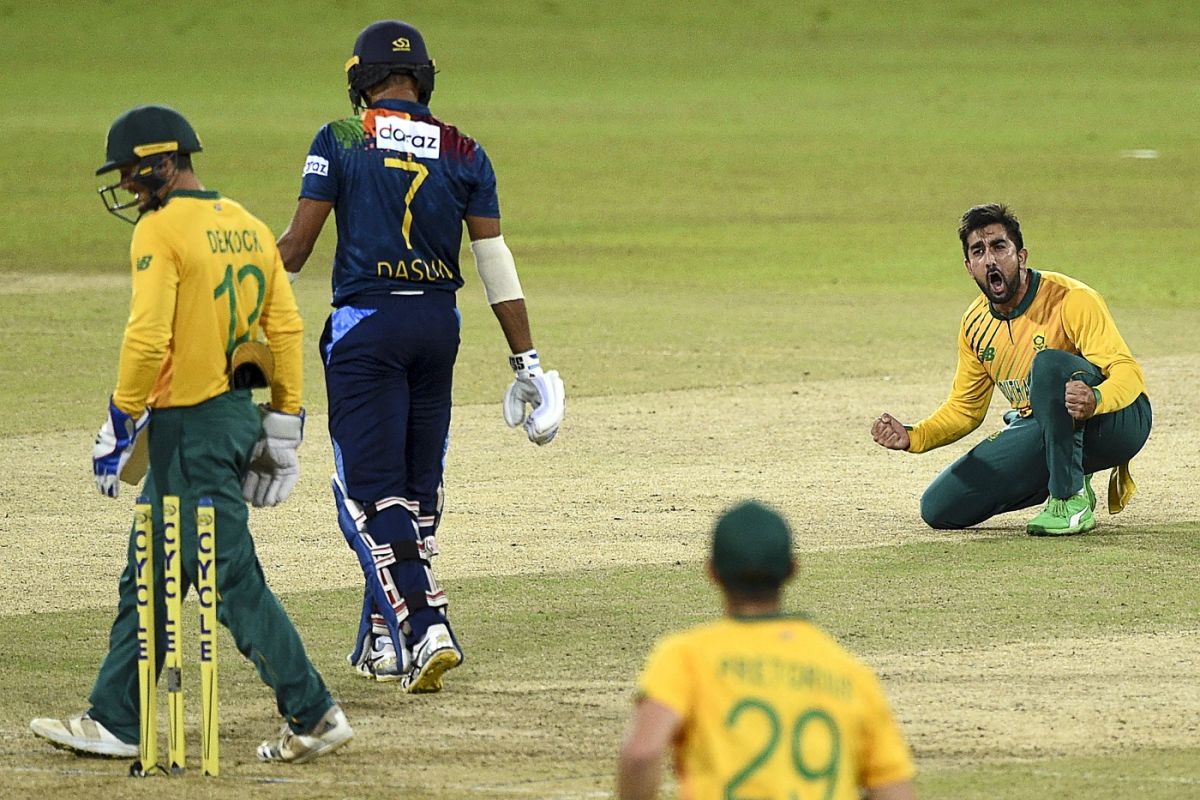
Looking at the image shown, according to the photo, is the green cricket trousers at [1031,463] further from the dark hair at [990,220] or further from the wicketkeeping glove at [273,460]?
the wicketkeeping glove at [273,460]

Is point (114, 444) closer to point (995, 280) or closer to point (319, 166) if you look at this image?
point (319, 166)

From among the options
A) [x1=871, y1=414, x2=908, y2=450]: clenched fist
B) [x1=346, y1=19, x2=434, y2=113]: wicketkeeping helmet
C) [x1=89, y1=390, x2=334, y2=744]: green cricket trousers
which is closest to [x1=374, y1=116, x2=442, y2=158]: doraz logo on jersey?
[x1=346, y1=19, x2=434, y2=113]: wicketkeeping helmet

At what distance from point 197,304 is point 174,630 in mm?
937

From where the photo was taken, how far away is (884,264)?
1077 inches

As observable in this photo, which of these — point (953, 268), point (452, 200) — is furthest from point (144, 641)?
point (953, 268)

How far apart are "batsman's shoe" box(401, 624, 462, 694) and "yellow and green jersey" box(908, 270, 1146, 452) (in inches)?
145

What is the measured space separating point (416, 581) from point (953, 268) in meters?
19.9

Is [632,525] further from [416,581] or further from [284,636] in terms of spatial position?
[284,636]

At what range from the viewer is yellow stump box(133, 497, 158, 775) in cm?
650

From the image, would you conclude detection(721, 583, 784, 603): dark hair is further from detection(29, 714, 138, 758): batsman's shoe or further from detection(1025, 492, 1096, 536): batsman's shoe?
detection(1025, 492, 1096, 536): batsman's shoe

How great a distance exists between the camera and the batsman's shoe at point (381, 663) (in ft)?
25.8

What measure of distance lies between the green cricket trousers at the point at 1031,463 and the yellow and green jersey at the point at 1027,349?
113 mm

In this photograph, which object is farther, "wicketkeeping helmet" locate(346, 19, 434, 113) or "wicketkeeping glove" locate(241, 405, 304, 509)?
"wicketkeeping helmet" locate(346, 19, 434, 113)

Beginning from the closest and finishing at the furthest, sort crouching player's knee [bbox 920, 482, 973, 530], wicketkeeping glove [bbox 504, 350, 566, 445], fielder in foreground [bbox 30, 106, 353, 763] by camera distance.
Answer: fielder in foreground [bbox 30, 106, 353, 763], wicketkeeping glove [bbox 504, 350, 566, 445], crouching player's knee [bbox 920, 482, 973, 530]
